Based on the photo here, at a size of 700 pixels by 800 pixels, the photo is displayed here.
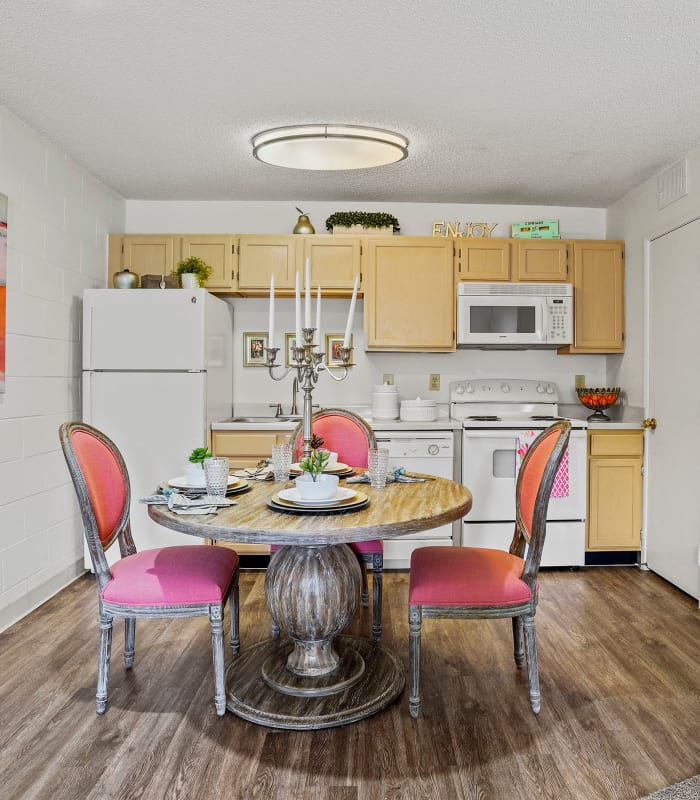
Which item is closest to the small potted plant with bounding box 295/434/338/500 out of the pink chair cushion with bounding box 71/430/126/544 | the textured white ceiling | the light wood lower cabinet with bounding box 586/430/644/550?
the pink chair cushion with bounding box 71/430/126/544

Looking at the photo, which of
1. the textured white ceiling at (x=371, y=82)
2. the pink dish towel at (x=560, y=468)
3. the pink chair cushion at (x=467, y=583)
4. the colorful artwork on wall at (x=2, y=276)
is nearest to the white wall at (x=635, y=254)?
the textured white ceiling at (x=371, y=82)

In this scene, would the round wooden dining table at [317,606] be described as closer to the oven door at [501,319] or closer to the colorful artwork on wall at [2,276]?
the colorful artwork on wall at [2,276]

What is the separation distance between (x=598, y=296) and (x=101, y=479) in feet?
11.0

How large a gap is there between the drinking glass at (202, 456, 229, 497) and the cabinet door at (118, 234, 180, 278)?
2.38 metres

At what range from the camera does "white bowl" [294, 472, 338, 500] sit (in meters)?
2.06

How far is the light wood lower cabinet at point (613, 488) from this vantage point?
157 inches

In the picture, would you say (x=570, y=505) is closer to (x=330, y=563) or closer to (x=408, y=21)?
(x=330, y=563)

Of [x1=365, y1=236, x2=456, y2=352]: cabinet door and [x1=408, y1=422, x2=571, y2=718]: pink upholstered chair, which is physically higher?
[x1=365, y1=236, x2=456, y2=352]: cabinet door

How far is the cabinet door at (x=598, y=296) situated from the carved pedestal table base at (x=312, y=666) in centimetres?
262

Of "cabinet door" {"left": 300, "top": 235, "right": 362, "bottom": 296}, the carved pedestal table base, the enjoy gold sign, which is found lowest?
the carved pedestal table base

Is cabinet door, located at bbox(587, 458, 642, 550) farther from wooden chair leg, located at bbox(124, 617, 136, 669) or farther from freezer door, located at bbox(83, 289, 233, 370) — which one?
wooden chair leg, located at bbox(124, 617, 136, 669)

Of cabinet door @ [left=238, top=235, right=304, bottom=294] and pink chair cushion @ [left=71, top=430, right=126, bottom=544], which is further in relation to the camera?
cabinet door @ [left=238, top=235, right=304, bottom=294]

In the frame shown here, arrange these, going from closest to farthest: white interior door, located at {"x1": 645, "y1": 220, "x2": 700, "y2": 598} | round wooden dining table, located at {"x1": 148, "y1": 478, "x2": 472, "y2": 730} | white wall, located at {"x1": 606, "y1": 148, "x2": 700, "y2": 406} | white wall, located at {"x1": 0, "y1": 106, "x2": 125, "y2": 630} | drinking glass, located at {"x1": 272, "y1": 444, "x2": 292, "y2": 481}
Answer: round wooden dining table, located at {"x1": 148, "y1": 478, "x2": 472, "y2": 730}
drinking glass, located at {"x1": 272, "y1": 444, "x2": 292, "y2": 481}
white wall, located at {"x1": 0, "y1": 106, "x2": 125, "y2": 630}
white interior door, located at {"x1": 645, "y1": 220, "x2": 700, "y2": 598}
white wall, located at {"x1": 606, "y1": 148, "x2": 700, "y2": 406}

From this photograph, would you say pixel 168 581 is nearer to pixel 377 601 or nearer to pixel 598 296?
pixel 377 601
